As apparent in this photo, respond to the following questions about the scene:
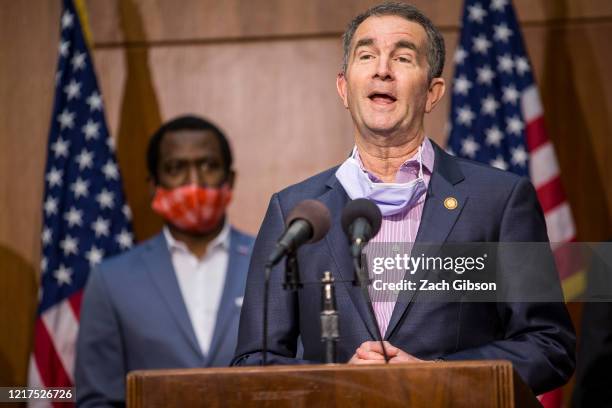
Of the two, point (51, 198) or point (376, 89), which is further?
point (51, 198)

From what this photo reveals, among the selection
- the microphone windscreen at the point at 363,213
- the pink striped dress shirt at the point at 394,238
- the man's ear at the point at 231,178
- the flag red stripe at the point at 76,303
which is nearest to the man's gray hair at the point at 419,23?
the pink striped dress shirt at the point at 394,238

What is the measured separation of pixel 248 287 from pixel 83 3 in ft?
9.21

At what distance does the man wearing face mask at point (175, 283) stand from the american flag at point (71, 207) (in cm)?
29

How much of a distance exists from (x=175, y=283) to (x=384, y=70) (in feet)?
6.55

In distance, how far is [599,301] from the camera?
11.9ft

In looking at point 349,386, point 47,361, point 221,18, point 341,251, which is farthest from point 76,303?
point 349,386

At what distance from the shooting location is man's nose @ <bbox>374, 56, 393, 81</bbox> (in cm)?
268

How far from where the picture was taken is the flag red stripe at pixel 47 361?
4730 mm

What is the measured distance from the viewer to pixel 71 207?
4.90 meters

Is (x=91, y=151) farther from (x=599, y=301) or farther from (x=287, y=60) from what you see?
(x=599, y=301)

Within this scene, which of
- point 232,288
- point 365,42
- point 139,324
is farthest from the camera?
point 232,288

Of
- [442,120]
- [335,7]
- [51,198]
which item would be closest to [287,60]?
[335,7]

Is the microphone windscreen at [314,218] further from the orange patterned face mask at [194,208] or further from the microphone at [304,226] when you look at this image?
the orange patterned face mask at [194,208]

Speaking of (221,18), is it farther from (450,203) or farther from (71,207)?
(450,203)
